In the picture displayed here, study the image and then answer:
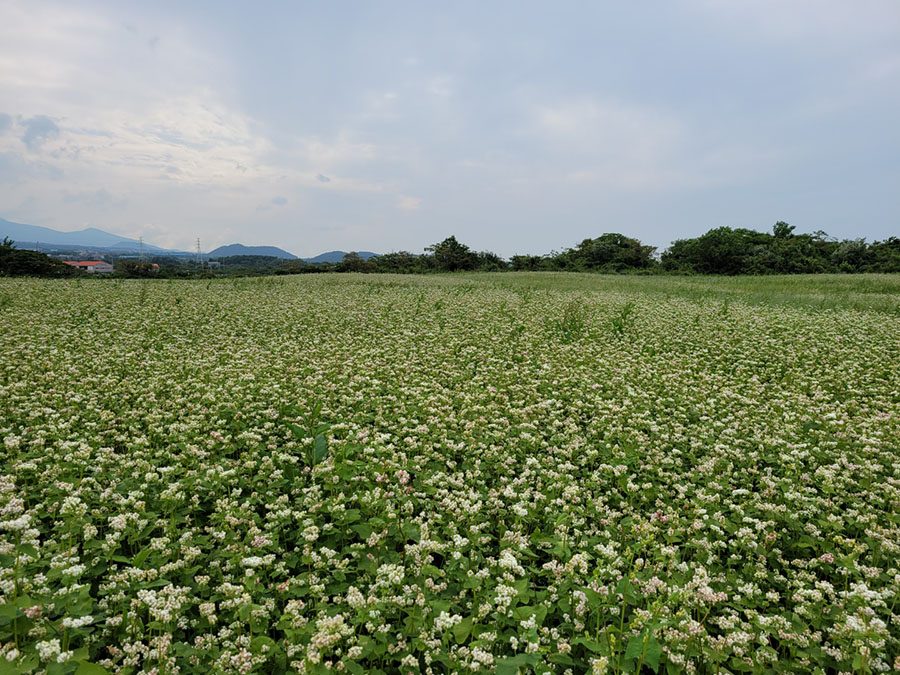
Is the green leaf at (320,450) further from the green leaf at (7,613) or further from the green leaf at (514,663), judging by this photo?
the green leaf at (514,663)

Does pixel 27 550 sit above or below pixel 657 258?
below

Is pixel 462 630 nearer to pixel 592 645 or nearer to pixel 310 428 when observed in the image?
pixel 592 645

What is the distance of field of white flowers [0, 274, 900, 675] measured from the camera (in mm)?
2643

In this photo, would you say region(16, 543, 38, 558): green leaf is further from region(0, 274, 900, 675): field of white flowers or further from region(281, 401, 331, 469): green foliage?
region(281, 401, 331, 469): green foliage

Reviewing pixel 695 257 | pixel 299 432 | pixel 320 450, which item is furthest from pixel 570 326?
pixel 695 257

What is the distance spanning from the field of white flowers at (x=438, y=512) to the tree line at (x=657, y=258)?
140 feet

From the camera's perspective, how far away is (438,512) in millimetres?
3947

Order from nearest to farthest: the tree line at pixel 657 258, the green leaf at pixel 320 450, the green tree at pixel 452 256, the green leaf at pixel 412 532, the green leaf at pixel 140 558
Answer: the green leaf at pixel 140 558 → the green leaf at pixel 412 532 → the green leaf at pixel 320 450 → the tree line at pixel 657 258 → the green tree at pixel 452 256

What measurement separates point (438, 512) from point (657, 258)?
81.0 meters

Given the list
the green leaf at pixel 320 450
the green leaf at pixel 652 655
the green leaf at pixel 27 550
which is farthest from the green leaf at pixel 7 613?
the green leaf at pixel 652 655

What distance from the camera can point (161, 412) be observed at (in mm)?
5648

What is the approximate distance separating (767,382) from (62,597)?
9.97m

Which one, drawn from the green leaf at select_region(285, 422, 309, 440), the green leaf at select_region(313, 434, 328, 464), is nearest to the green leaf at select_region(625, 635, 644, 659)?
the green leaf at select_region(313, 434, 328, 464)

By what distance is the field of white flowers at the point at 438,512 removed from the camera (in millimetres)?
2643
